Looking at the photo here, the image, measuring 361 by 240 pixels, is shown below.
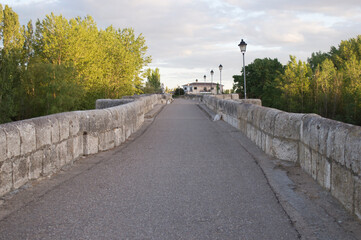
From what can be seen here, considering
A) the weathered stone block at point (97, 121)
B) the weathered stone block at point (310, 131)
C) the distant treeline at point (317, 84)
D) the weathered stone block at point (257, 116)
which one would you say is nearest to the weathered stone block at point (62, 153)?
the weathered stone block at point (97, 121)

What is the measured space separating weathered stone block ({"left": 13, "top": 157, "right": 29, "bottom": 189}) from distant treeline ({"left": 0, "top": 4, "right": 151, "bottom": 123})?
1178 inches

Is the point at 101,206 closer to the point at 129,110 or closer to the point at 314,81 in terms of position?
the point at 129,110

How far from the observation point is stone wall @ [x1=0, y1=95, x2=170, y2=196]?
4.77 meters

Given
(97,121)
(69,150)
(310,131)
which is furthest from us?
(97,121)

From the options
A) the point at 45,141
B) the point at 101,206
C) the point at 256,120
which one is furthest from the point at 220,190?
the point at 256,120

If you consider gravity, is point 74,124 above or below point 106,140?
above

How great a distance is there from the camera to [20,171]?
504 centimetres

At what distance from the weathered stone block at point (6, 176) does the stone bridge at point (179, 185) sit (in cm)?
1

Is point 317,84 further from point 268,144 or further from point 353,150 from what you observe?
point 353,150

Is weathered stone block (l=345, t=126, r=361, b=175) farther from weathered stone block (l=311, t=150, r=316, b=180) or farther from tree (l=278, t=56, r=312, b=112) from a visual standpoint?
tree (l=278, t=56, r=312, b=112)

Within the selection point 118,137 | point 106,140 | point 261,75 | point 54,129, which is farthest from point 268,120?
point 261,75

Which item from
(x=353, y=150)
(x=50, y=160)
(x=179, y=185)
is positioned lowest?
(x=179, y=185)

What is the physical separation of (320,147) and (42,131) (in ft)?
14.1

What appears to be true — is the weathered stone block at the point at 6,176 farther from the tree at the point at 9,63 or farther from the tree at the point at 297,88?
the tree at the point at 297,88
